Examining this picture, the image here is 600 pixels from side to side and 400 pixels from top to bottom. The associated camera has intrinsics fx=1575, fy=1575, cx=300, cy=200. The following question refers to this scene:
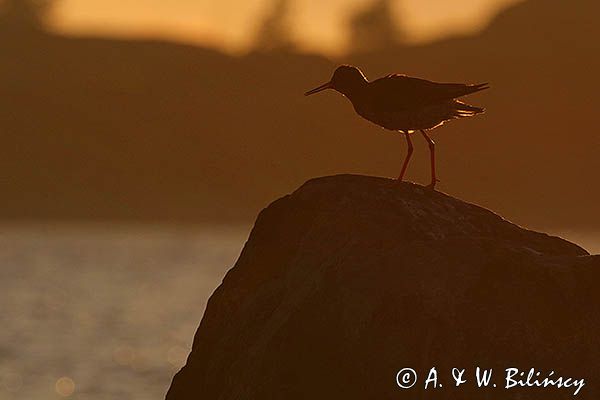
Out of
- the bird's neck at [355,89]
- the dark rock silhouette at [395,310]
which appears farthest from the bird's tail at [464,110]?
the dark rock silhouette at [395,310]

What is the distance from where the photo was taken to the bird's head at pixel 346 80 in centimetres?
1794

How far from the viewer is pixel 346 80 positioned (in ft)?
59.1

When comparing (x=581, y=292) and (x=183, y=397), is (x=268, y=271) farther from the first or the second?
(x=581, y=292)

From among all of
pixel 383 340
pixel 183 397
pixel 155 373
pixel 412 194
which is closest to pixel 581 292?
pixel 383 340

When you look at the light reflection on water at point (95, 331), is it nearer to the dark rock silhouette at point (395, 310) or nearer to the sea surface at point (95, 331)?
the sea surface at point (95, 331)

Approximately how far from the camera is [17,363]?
8275cm

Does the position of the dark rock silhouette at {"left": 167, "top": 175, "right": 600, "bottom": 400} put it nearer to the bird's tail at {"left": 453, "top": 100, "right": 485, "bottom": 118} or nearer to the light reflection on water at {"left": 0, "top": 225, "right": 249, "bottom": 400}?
the bird's tail at {"left": 453, "top": 100, "right": 485, "bottom": 118}

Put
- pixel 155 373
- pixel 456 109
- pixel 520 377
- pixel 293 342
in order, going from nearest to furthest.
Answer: pixel 520 377 → pixel 293 342 → pixel 456 109 → pixel 155 373

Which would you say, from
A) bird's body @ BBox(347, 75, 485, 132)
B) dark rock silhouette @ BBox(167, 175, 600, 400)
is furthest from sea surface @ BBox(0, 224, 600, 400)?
dark rock silhouette @ BBox(167, 175, 600, 400)

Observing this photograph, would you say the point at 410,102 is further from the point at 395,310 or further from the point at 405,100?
the point at 395,310

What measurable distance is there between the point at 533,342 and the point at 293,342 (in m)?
2.14

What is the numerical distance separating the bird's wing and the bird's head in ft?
1.12

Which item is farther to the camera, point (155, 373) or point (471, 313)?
point (155, 373)

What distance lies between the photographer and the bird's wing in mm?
17344
